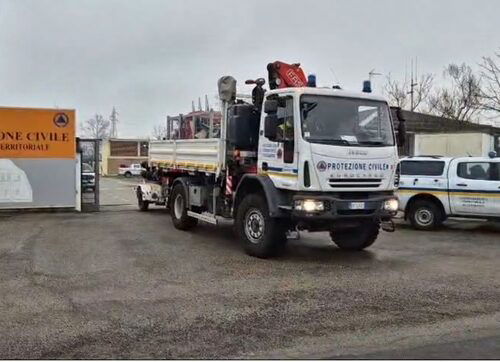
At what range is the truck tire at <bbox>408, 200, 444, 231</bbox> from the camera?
45.8 ft

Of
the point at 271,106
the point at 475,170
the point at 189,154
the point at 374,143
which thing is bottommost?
the point at 475,170

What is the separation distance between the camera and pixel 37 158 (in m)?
16.5

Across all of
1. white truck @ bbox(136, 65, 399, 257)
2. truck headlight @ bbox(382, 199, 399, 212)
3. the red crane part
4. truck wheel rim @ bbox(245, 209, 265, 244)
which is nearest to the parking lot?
truck wheel rim @ bbox(245, 209, 265, 244)

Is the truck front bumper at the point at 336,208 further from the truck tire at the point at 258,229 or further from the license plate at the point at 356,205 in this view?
the truck tire at the point at 258,229

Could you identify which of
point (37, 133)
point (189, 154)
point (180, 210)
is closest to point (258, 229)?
point (189, 154)

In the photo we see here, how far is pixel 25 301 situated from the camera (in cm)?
684

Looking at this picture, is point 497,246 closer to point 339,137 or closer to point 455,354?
point 339,137

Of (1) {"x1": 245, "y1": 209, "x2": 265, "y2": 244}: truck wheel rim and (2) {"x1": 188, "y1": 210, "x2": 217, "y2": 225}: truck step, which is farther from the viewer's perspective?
(2) {"x1": 188, "y1": 210, "x2": 217, "y2": 225}: truck step

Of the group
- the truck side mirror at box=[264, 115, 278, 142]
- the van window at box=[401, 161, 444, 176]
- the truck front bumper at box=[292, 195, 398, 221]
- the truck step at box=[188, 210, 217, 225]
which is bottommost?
the truck step at box=[188, 210, 217, 225]

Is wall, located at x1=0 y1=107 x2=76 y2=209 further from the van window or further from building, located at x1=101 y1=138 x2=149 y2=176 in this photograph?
building, located at x1=101 y1=138 x2=149 y2=176

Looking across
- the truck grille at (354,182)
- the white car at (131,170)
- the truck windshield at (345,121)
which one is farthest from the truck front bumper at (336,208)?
the white car at (131,170)

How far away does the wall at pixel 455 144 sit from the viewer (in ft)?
78.1

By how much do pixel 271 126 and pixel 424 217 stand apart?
639cm

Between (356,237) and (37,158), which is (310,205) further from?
(37,158)
